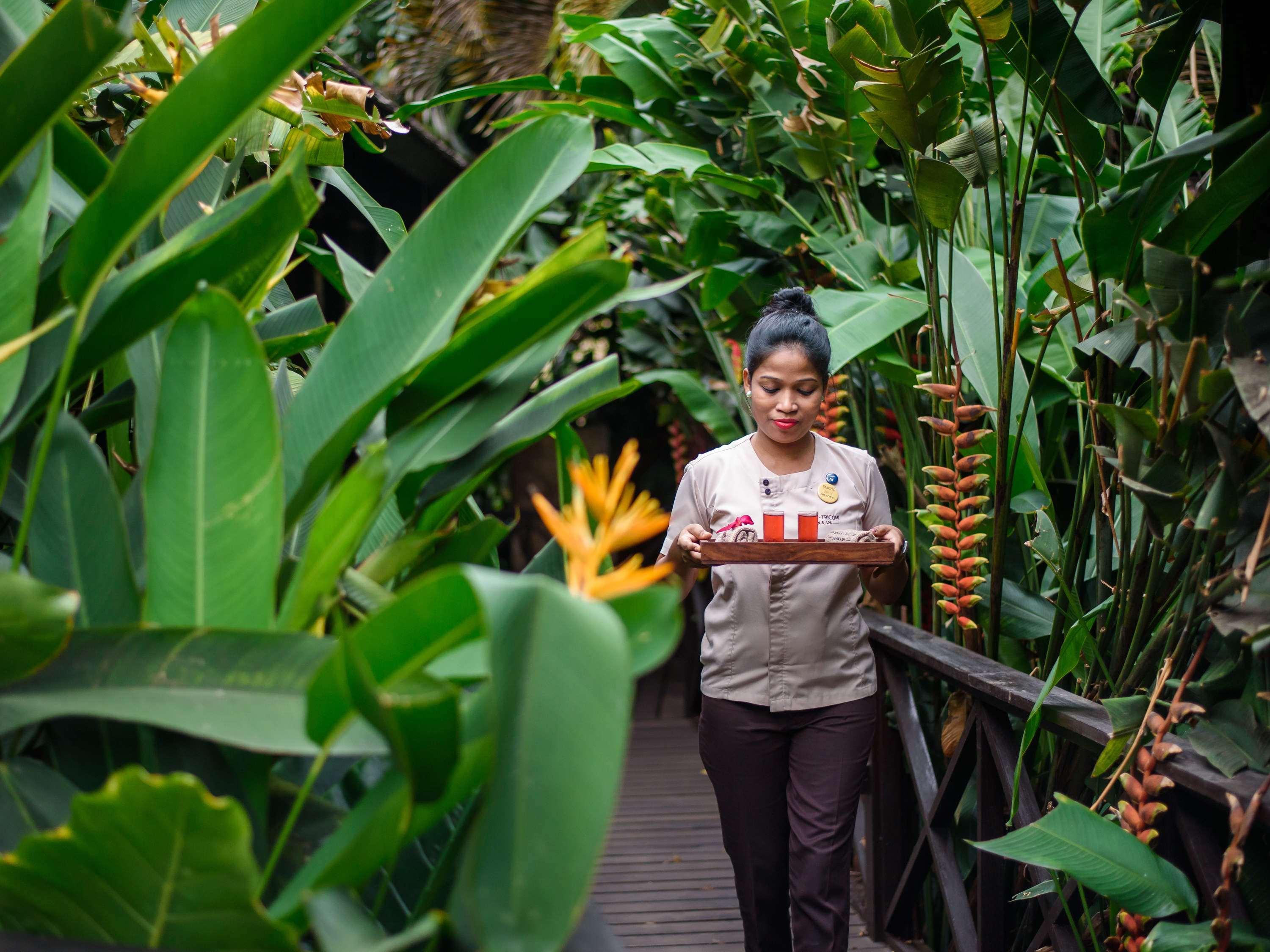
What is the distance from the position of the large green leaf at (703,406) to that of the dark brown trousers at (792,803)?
1.53m

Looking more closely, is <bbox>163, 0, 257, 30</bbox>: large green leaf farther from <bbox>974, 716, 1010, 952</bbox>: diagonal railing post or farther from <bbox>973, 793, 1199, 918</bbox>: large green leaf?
<bbox>974, 716, 1010, 952</bbox>: diagonal railing post

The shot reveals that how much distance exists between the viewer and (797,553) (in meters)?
1.67

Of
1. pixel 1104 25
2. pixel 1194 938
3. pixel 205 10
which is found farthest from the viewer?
pixel 1104 25

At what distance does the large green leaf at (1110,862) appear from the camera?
125 centimetres

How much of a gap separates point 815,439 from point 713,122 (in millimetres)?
1518

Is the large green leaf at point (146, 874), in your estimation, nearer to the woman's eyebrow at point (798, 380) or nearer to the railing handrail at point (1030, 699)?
the railing handrail at point (1030, 699)

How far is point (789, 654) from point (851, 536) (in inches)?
9.9

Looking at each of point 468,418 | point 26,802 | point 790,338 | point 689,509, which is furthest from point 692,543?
point 26,802

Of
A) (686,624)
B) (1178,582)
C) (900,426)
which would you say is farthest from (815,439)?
(686,624)

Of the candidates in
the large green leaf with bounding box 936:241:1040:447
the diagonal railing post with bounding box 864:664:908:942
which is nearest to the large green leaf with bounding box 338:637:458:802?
the large green leaf with bounding box 936:241:1040:447

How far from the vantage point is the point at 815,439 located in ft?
6.92

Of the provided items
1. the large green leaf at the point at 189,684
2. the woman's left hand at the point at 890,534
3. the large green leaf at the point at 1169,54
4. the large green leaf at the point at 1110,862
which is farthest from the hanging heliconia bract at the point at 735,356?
the large green leaf at the point at 189,684

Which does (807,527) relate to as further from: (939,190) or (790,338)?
(939,190)

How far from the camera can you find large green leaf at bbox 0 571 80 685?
2.21 feet
